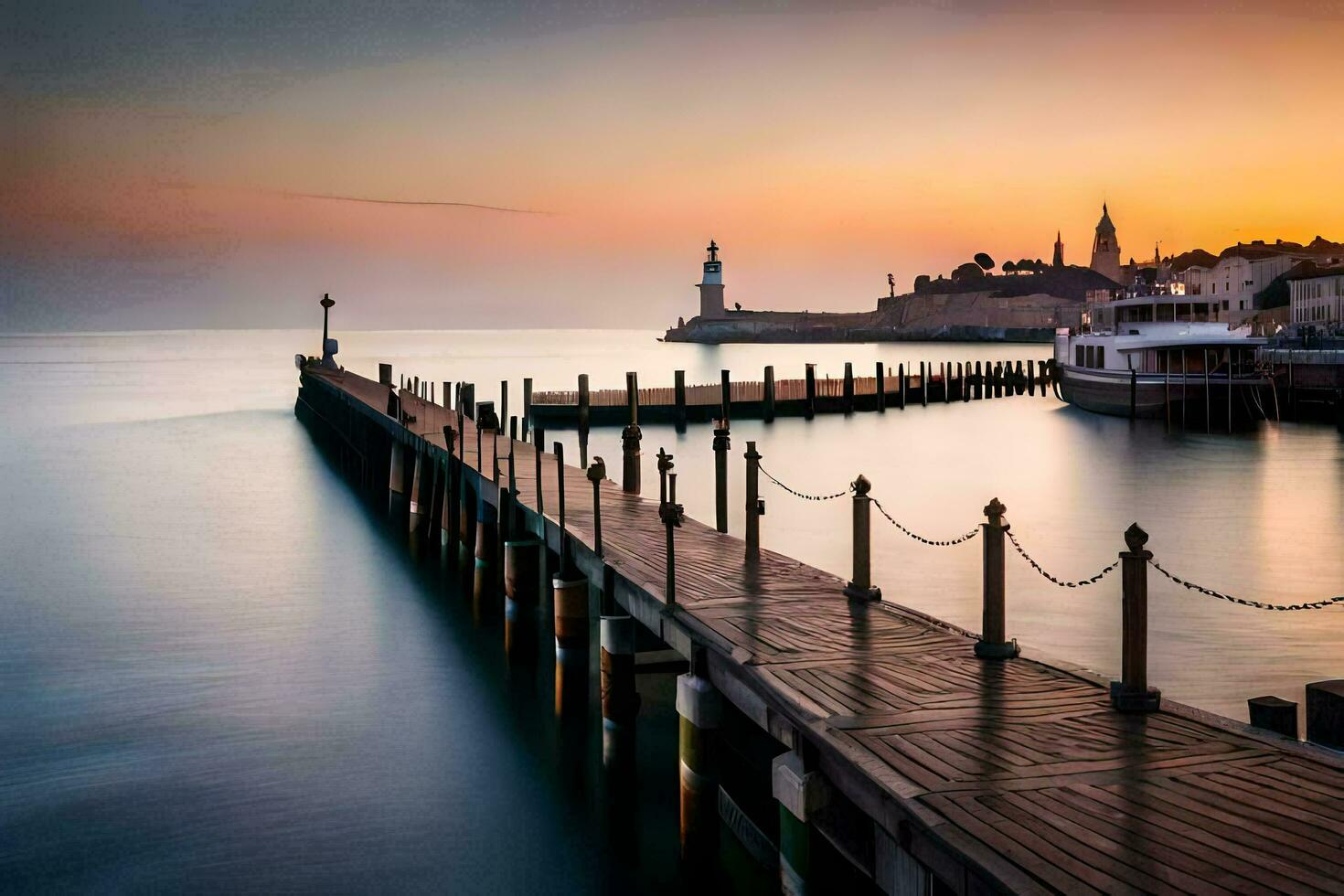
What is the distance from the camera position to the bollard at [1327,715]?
7168 mm

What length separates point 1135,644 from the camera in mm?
7910

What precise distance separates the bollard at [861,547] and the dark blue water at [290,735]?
2.86 m

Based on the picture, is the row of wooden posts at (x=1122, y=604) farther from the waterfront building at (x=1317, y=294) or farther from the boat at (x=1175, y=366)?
the waterfront building at (x=1317, y=294)

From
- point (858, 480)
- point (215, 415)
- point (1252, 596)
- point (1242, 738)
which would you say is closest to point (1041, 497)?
point (1252, 596)

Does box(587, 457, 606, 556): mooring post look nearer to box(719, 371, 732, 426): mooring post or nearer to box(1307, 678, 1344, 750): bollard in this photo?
box(1307, 678, 1344, 750): bollard

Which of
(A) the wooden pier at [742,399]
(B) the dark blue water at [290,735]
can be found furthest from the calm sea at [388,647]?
(A) the wooden pier at [742,399]

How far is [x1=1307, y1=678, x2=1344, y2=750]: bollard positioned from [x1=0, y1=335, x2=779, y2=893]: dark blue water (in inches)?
190

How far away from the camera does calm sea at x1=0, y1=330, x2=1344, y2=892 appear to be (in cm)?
1197

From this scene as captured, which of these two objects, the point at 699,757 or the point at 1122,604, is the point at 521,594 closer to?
the point at 699,757

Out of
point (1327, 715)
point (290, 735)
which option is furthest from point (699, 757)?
point (290, 735)

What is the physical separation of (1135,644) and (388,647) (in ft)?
47.5

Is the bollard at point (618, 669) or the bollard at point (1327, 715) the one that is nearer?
the bollard at point (1327, 715)

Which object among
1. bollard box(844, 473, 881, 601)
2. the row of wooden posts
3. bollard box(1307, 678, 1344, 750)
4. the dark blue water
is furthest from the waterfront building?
bollard box(1307, 678, 1344, 750)

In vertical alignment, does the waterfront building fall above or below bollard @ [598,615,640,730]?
above
